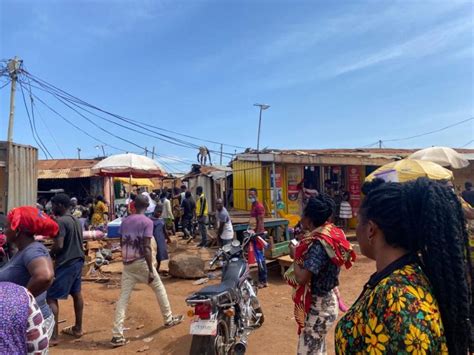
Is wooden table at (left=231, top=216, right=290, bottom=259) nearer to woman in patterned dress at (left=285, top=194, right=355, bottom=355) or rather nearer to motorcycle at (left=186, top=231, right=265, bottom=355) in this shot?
motorcycle at (left=186, top=231, right=265, bottom=355)

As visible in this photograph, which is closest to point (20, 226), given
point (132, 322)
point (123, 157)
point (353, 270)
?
point (132, 322)

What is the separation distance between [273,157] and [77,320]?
6.89 metres

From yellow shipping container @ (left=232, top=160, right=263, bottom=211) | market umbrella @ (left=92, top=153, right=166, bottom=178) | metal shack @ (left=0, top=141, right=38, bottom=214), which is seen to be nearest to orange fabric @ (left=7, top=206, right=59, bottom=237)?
metal shack @ (left=0, top=141, right=38, bottom=214)

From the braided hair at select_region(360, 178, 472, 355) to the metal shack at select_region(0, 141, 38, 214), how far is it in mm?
7823

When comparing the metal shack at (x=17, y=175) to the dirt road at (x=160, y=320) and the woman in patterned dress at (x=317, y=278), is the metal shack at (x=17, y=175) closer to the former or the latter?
the dirt road at (x=160, y=320)

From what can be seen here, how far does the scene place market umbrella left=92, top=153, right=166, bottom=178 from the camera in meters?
10.6

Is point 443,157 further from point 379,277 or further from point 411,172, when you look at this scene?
point 379,277

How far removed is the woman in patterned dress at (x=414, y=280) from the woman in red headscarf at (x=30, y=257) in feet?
6.92

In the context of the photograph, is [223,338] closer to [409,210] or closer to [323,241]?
[323,241]

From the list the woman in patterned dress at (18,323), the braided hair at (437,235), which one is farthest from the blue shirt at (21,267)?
the braided hair at (437,235)

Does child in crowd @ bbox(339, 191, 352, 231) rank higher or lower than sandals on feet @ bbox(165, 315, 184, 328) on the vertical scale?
higher

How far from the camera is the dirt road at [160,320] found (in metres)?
4.84

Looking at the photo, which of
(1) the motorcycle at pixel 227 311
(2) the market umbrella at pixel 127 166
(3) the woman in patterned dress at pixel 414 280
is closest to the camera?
(3) the woman in patterned dress at pixel 414 280

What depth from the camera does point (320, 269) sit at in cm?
298
